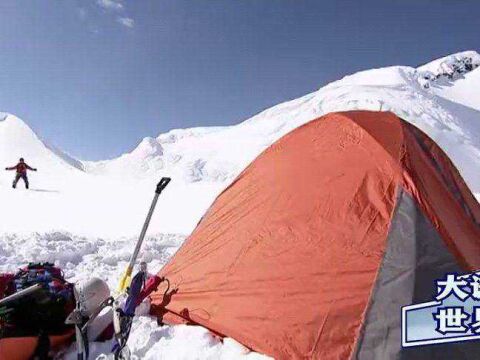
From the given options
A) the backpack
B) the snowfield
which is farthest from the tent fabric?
the backpack

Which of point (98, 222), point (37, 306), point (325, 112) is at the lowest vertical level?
point (37, 306)

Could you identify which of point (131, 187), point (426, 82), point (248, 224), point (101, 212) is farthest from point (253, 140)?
point (426, 82)

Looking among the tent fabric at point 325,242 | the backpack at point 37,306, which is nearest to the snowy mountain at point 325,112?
the tent fabric at point 325,242

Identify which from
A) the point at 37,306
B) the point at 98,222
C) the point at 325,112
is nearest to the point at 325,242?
the point at 37,306

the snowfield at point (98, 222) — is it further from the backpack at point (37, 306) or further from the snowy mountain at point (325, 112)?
the snowy mountain at point (325, 112)

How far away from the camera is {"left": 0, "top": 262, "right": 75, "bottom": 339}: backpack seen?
368 centimetres

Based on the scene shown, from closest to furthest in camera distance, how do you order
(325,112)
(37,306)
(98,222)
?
(37,306), (98,222), (325,112)

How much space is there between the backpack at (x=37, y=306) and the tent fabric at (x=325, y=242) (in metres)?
0.87

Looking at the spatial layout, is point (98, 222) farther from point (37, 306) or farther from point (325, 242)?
point (325, 242)

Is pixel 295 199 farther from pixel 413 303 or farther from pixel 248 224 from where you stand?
pixel 413 303

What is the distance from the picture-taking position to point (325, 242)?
3922 mm

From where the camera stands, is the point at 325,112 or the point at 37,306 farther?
the point at 325,112

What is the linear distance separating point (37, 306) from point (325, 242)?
2584 mm

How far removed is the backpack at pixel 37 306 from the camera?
368 cm
